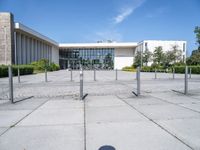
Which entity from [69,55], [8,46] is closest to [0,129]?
[8,46]

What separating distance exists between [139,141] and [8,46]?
3876 cm

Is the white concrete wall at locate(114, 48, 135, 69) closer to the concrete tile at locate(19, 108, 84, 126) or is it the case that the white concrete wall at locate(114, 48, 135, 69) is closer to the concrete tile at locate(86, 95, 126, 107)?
the concrete tile at locate(86, 95, 126, 107)

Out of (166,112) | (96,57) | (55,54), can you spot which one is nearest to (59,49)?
(55,54)

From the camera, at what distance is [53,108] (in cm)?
657

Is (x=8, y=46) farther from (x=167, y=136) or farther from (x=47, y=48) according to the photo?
(x=167, y=136)

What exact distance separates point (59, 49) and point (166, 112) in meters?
73.9

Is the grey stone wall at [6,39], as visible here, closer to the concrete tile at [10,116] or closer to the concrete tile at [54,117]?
the concrete tile at [10,116]

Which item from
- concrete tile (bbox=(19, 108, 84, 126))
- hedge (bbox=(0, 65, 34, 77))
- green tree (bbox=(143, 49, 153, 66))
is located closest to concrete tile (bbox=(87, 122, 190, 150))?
concrete tile (bbox=(19, 108, 84, 126))

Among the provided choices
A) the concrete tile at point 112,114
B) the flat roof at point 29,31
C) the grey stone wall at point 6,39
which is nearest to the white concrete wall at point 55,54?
the flat roof at point 29,31

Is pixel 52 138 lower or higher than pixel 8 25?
lower

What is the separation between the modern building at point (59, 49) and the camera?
123ft

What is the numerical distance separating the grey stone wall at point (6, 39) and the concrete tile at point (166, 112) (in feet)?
118

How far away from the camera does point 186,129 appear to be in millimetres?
4277

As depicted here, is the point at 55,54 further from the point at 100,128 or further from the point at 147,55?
the point at 100,128
